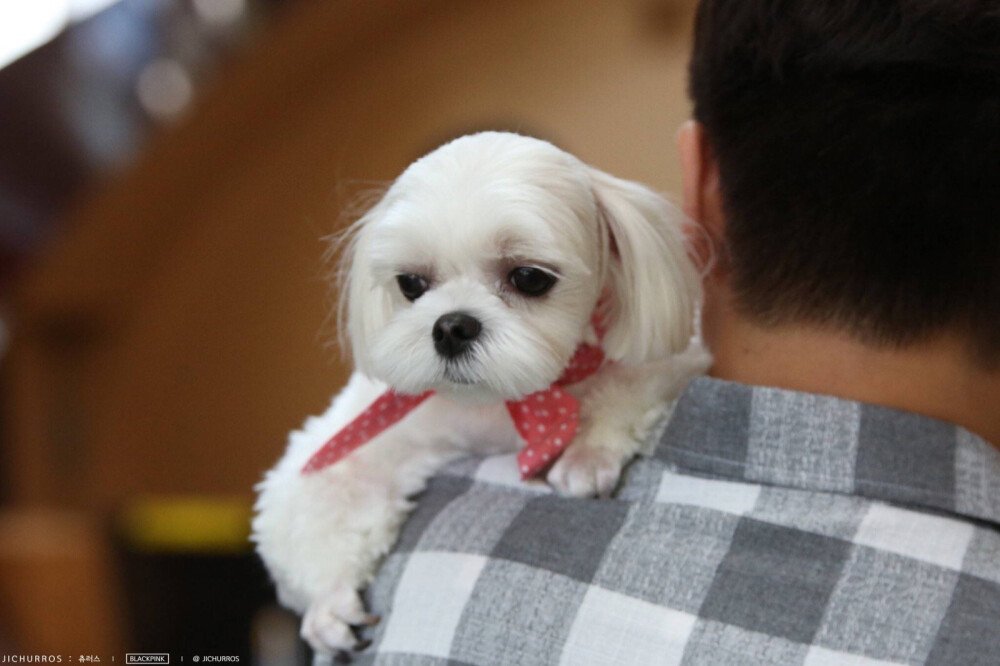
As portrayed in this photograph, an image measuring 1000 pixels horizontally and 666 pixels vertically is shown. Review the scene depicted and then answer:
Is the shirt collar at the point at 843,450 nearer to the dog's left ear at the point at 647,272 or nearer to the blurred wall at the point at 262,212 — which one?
the dog's left ear at the point at 647,272

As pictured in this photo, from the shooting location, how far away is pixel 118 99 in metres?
2.59

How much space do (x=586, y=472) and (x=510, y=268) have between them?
0.54ft

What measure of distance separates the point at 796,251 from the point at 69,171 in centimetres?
271

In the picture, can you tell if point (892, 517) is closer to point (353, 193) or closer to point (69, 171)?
point (353, 193)

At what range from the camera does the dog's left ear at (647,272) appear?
Answer: 0.72 metres

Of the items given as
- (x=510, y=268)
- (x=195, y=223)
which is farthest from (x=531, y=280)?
(x=195, y=223)

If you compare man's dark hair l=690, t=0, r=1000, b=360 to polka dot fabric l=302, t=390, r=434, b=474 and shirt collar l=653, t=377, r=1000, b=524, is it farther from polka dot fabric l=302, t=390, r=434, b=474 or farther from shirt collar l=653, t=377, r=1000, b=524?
polka dot fabric l=302, t=390, r=434, b=474

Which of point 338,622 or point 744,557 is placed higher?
point 744,557

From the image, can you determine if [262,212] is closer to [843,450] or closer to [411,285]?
[411,285]

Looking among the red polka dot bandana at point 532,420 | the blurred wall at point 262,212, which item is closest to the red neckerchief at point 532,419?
the red polka dot bandana at point 532,420

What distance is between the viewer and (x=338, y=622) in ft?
2.29

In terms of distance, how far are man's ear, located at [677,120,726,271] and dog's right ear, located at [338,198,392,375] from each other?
25 cm

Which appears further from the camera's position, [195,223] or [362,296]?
[195,223]

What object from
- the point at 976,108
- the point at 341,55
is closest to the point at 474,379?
the point at 976,108
